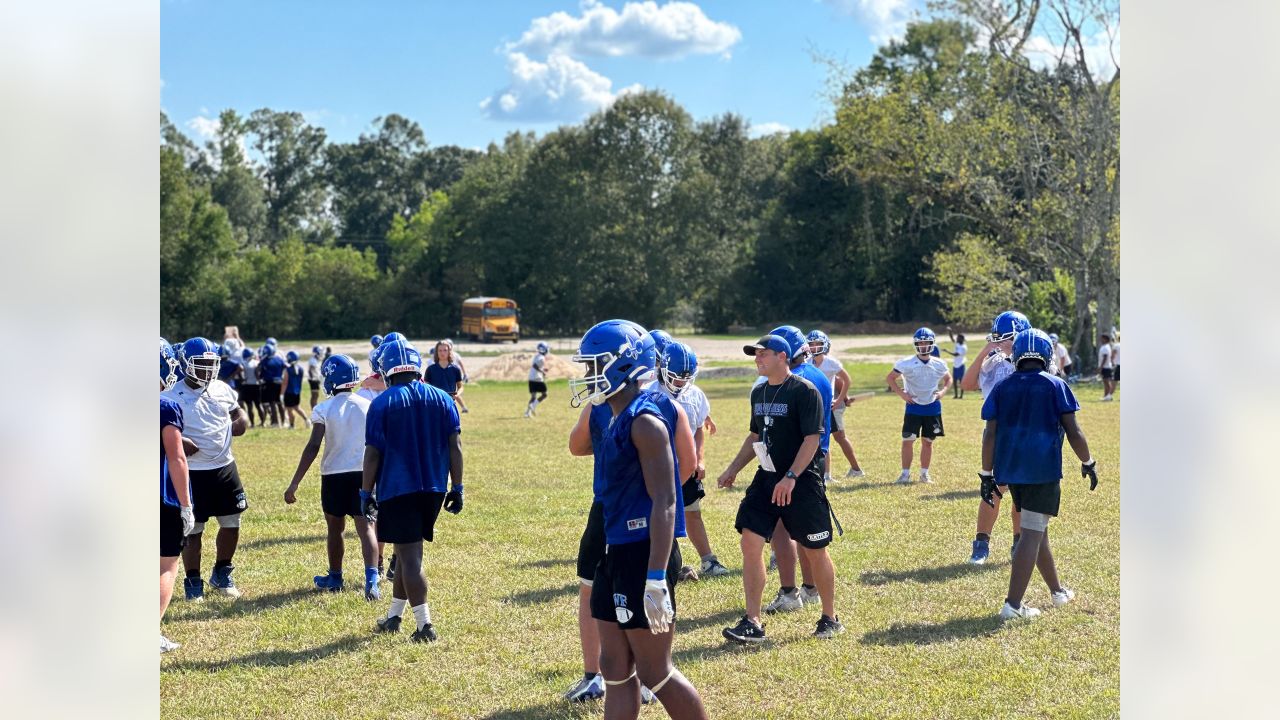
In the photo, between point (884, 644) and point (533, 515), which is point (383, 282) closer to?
point (533, 515)

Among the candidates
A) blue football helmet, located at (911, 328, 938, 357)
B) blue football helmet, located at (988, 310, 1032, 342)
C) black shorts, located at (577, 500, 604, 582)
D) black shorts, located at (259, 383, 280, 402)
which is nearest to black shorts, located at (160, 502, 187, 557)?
black shorts, located at (577, 500, 604, 582)

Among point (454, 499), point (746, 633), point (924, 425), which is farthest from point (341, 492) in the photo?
point (924, 425)

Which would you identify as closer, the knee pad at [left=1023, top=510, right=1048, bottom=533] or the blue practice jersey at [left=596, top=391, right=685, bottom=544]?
the blue practice jersey at [left=596, top=391, right=685, bottom=544]

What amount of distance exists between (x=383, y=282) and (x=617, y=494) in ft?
235

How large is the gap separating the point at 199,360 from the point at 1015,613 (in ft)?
22.7

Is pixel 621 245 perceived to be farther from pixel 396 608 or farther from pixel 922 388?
pixel 396 608

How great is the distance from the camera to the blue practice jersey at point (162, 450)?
774 cm

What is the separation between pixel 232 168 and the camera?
93.3 m

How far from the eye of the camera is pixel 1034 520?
861cm

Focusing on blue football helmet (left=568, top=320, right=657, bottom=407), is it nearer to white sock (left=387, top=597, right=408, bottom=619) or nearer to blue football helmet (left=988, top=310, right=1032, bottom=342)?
white sock (left=387, top=597, right=408, bottom=619)

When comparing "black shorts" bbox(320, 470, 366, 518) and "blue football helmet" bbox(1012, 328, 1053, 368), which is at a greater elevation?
"blue football helmet" bbox(1012, 328, 1053, 368)

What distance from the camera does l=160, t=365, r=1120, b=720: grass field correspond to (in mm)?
7160

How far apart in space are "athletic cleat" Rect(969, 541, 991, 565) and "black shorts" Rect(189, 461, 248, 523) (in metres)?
6.94

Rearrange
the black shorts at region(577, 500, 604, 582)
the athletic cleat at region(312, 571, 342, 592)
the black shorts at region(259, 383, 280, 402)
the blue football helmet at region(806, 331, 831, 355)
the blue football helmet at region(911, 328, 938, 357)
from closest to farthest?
the black shorts at region(577, 500, 604, 582)
the athletic cleat at region(312, 571, 342, 592)
the blue football helmet at region(806, 331, 831, 355)
the blue football helmet at region(911, 328, 938, 357)
the black shorts at region(259, 383, 280, 402)
